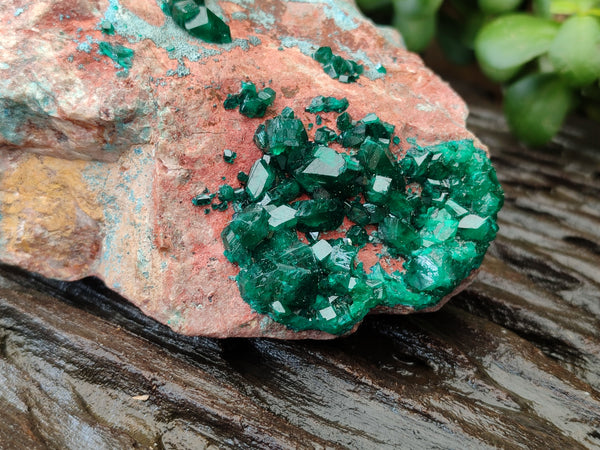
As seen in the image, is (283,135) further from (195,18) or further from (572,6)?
(572,6)

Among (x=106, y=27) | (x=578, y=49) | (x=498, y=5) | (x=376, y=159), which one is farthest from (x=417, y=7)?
(x=106, y=27)

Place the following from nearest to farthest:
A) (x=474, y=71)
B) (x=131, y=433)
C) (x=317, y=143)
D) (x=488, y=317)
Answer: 1. (x=131, y=433)
2. (x=317, y=143)
3. (x=488, y=317)
4. (x=474, y=71)

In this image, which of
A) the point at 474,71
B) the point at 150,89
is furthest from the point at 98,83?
the point at 474,71

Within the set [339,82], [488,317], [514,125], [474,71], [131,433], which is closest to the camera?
[131,433]

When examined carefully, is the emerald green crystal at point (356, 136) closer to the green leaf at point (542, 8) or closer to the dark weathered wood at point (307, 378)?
the dark weathered wood at point (307, 378)

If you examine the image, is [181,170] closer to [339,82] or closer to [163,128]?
[163,128]
